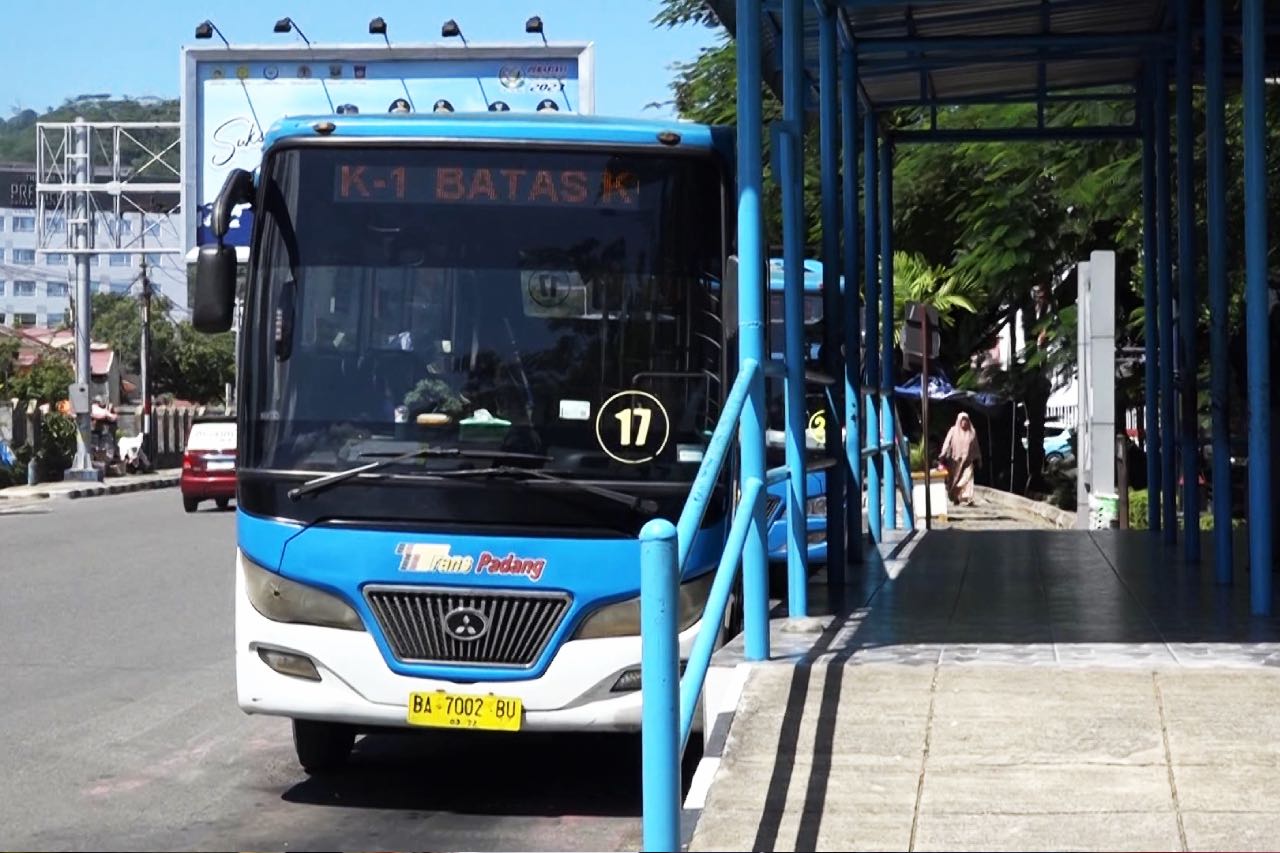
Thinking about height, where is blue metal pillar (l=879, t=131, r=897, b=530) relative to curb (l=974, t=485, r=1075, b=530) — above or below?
above

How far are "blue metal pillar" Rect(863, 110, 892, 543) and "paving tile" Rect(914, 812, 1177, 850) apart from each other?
7.97 m

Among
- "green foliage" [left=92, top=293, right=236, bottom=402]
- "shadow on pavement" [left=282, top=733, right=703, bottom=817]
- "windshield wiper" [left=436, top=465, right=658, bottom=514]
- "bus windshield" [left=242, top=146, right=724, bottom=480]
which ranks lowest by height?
"shadow on pavement" [left=282, top=733, right=703, bottom=817]

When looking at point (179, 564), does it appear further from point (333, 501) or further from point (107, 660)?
point (333, 501)

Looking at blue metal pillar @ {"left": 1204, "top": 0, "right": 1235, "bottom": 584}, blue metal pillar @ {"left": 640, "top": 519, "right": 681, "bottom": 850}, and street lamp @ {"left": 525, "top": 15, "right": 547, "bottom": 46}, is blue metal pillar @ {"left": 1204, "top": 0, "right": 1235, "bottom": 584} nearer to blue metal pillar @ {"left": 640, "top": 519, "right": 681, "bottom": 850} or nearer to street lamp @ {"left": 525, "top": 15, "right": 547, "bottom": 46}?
blue metal pillar @ {"left": 640, "top": 519, "right": 681, "bottom": 850}

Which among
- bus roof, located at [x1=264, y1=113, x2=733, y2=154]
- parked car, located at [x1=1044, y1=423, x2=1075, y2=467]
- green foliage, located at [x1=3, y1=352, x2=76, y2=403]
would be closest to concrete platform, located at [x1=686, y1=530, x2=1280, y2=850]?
bus roof, located at [x1=264, y1=113, x2=733, y2=154]

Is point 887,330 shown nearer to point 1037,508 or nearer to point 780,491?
point 780,491

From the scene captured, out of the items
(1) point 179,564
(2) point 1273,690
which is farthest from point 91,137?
(2) point 1273,690

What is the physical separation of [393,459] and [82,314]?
4213cm

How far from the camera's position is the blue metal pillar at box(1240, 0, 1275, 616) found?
7.97m

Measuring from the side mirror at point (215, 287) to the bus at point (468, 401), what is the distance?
1 cm

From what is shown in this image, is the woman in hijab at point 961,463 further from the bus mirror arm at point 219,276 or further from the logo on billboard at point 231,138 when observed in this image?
the bus mirror arm at point 219,276

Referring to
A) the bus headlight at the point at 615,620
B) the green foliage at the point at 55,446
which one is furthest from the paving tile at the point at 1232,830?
the green foliage at the point at 55,446

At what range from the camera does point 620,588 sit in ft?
25.0

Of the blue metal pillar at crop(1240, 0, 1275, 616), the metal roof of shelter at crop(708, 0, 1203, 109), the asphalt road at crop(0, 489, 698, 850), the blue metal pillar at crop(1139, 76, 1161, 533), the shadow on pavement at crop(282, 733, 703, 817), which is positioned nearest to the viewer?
the asphalt road at crop(0, 489, 698, 850)
